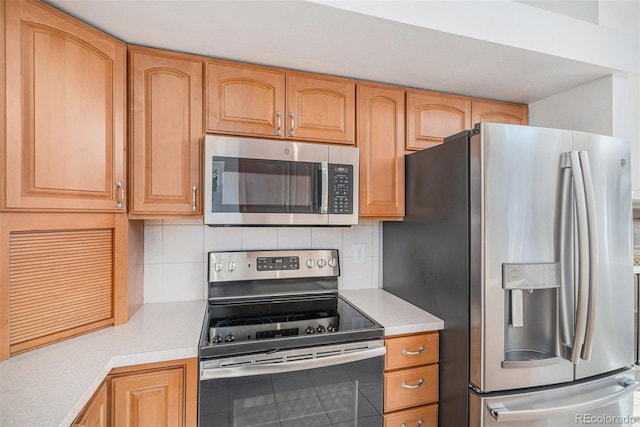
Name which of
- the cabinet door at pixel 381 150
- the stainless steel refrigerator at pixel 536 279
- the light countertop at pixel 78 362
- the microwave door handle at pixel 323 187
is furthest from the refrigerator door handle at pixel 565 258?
the light countertop at pixel 78 362

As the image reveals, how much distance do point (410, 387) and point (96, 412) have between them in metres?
1.23

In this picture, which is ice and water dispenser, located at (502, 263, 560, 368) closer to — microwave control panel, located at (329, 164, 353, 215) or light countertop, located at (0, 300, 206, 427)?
microwave control panel, located at (329, 164, 353, 215)

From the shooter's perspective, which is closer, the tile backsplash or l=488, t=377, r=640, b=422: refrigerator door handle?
l=488, t=377, r=640, b=422: refrigerator door handle

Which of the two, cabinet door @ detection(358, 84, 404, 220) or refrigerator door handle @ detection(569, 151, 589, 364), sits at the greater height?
cabinet door @ detection(358, 84, 404, 220)

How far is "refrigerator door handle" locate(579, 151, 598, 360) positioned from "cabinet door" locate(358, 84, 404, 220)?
2.67ft

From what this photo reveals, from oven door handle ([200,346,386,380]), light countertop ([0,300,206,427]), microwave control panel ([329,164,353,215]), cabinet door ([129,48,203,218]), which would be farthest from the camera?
microwave control panel ([329,164,353,215])

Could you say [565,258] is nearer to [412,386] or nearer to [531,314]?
[531,314]

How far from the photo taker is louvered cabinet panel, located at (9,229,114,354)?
3.52ft

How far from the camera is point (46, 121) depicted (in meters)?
1.11

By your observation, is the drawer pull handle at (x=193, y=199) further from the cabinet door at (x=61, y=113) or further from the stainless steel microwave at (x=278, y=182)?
the cabinet door at (x=61, y=113)

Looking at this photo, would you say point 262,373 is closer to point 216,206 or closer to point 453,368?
point 216,206

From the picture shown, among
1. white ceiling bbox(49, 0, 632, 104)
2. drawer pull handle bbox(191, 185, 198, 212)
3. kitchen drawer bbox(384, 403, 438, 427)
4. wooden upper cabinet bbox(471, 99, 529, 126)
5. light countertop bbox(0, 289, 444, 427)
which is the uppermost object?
white ceiling bbox(49, 0, 632, 104)

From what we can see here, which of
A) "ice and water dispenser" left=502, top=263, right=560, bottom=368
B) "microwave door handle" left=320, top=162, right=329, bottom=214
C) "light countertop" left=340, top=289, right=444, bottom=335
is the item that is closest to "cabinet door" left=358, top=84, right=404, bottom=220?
"microwave door handle" left=320, top=162, right=329, bottom=214

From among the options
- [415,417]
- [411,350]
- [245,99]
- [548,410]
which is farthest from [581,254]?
[245,99]
